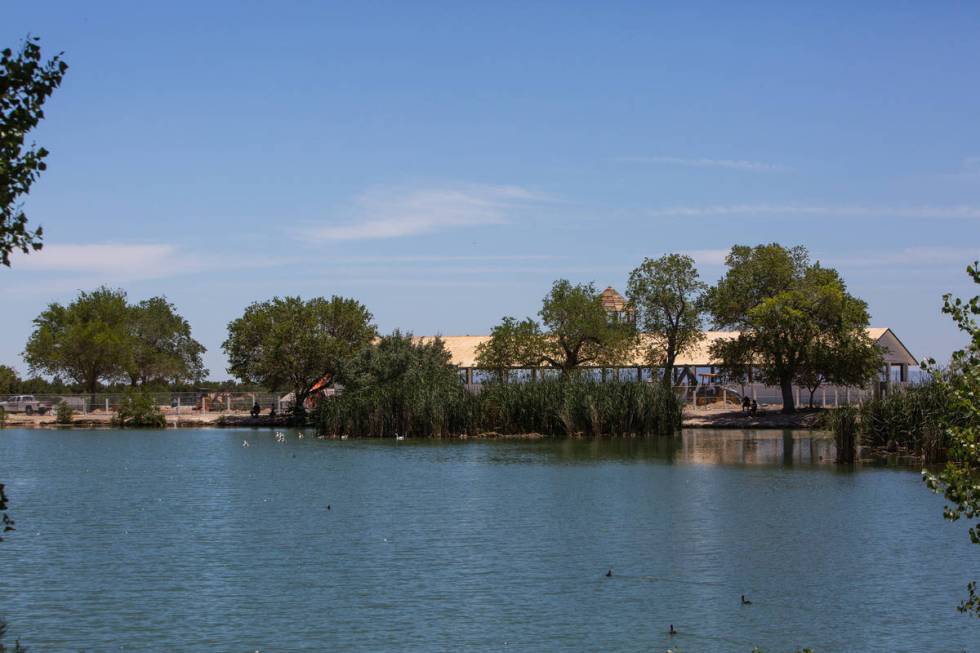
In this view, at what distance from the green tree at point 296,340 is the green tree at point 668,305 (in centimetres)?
1881

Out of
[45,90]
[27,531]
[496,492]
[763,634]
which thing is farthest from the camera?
[496,492]

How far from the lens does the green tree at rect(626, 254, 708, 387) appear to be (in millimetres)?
74125

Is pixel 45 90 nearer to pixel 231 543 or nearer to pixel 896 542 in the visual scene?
pixel 231 543

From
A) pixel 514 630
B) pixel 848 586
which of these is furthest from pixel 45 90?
pixel 848 586

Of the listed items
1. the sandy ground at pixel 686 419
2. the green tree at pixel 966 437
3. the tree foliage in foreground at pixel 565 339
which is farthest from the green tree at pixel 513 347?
the green tree at pixel 966 437

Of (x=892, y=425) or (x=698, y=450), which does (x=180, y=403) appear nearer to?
(x=698, y=450)

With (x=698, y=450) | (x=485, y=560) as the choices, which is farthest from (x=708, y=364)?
(x=485, y=560)

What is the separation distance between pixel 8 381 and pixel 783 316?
236 feet

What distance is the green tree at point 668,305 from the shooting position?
74125mm

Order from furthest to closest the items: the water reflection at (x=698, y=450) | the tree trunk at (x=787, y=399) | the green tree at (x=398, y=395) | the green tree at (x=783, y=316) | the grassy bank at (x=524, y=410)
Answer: the tree trunk at (x=787, y=399), the green tree at (x=783, y=316), the green tree at (x=398, y=395), the grassy bank at (x=524, y=410), the water reflection at (x=698, y=450)

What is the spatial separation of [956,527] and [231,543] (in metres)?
16.8

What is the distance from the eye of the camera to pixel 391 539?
2597cm

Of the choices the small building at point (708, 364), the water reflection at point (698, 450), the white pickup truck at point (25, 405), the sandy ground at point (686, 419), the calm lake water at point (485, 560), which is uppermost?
the small building at point (708, 364)

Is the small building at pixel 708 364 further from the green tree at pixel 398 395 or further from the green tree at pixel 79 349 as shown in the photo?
the green tree at pixel 79 349
